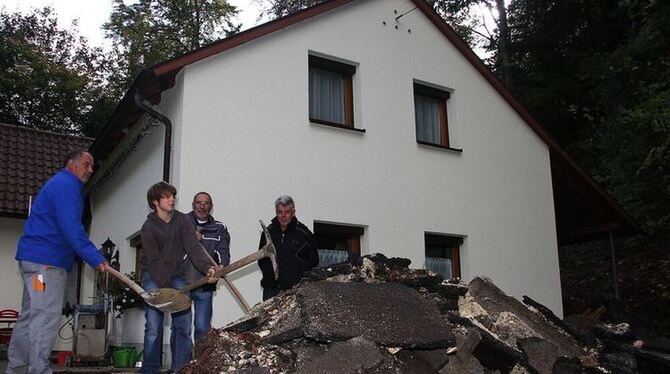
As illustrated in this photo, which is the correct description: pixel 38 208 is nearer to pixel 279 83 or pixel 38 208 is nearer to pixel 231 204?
pixel 231 204

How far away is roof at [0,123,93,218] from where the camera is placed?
12.3 meters

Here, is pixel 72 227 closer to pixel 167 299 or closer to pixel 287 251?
pixel 167 299

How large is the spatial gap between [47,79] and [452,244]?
18.6m

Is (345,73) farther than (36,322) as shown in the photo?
Yes

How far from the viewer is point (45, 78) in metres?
22.7

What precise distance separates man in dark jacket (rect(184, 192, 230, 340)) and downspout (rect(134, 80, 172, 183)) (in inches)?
75.7

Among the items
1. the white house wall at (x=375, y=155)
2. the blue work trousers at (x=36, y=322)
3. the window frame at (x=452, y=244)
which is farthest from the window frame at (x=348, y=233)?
the blue work trousers at (x=36, y=322)

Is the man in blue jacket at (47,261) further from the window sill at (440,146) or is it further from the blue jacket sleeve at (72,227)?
the window sill at (440,146)

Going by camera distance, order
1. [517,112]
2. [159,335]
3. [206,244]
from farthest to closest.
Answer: [517,112], [206,244], [159,335]

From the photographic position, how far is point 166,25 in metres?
24.7

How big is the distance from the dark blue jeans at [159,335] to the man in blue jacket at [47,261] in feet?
2.28

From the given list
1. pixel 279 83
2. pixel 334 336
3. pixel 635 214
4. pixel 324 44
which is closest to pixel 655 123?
pixel 635 214

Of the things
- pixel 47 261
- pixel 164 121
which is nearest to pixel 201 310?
pixel 47 261

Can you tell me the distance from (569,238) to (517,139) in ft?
10.9
